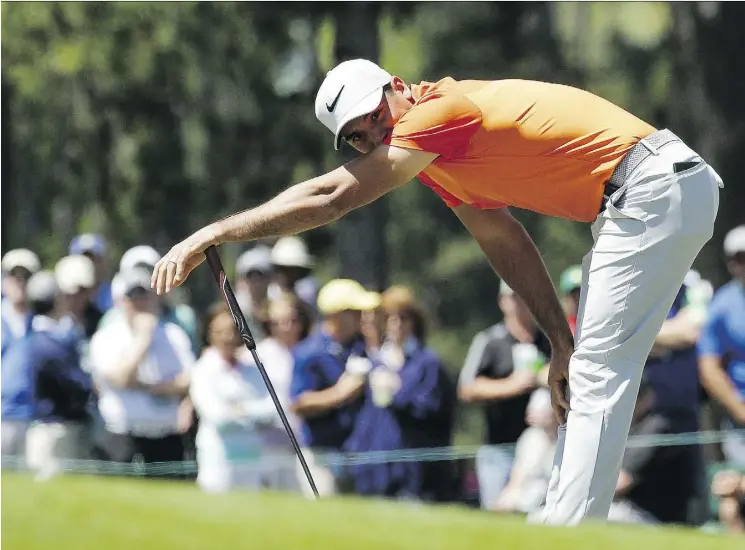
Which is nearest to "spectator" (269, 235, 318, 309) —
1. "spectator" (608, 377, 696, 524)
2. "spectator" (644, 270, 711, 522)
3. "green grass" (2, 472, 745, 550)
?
"spectator" (644, 270, 711, 522)

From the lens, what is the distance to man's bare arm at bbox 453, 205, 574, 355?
6406 millimetres

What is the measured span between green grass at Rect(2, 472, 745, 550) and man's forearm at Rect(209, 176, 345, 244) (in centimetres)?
112

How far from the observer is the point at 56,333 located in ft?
35.3

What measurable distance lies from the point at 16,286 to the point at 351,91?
245 inches

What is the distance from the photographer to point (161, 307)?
36.2ft

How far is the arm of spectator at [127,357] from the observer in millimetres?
10406

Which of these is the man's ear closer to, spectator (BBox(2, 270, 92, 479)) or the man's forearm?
the man's forearm

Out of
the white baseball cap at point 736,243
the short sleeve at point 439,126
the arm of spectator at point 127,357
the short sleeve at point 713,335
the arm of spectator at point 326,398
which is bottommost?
the arm of spectator at point 326,398

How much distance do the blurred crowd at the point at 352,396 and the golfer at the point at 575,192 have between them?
3.23 m

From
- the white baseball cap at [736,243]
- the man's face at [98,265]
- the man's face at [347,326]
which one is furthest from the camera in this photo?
the man's face at [98,265]

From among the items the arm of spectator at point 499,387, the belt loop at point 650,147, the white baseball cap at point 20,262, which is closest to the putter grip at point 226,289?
the belt loop at point 650,147

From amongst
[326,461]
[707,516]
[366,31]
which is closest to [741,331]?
[707,516]

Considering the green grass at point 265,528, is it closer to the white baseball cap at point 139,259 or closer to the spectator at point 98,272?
the white baseball cap at point 139,259

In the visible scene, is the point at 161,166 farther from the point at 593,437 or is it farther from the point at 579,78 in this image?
the point at 593,437
